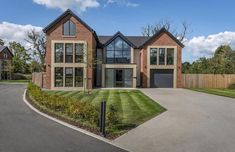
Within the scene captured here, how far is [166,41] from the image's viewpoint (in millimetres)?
39688

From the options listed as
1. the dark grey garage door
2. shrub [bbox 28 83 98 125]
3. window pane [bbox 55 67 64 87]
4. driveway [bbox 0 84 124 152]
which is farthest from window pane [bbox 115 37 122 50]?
driveway [bbox 0 84 124 152]

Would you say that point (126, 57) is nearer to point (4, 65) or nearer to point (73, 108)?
point (73, 108)

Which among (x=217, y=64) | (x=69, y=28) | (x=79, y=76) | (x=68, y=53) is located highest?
(x=69, y=28)

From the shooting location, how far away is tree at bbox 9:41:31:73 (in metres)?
76.3

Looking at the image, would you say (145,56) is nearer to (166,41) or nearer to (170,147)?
(166,41)

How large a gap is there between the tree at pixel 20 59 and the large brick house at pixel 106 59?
38.7m

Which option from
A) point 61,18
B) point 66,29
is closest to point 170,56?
point 66,29

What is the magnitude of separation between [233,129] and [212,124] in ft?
3.51

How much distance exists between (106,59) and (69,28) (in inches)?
258

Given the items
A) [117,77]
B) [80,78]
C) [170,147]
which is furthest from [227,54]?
[170,147]

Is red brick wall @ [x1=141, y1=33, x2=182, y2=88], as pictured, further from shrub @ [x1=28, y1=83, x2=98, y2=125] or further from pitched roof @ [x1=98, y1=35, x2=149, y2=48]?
shrub @ [x1=28, y1=83, x2=98, y2=125]

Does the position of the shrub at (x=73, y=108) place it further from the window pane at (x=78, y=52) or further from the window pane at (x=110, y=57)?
the window pane at (x=110, y=57)

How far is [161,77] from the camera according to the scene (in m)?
39.8

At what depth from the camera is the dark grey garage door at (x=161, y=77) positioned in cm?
3975
